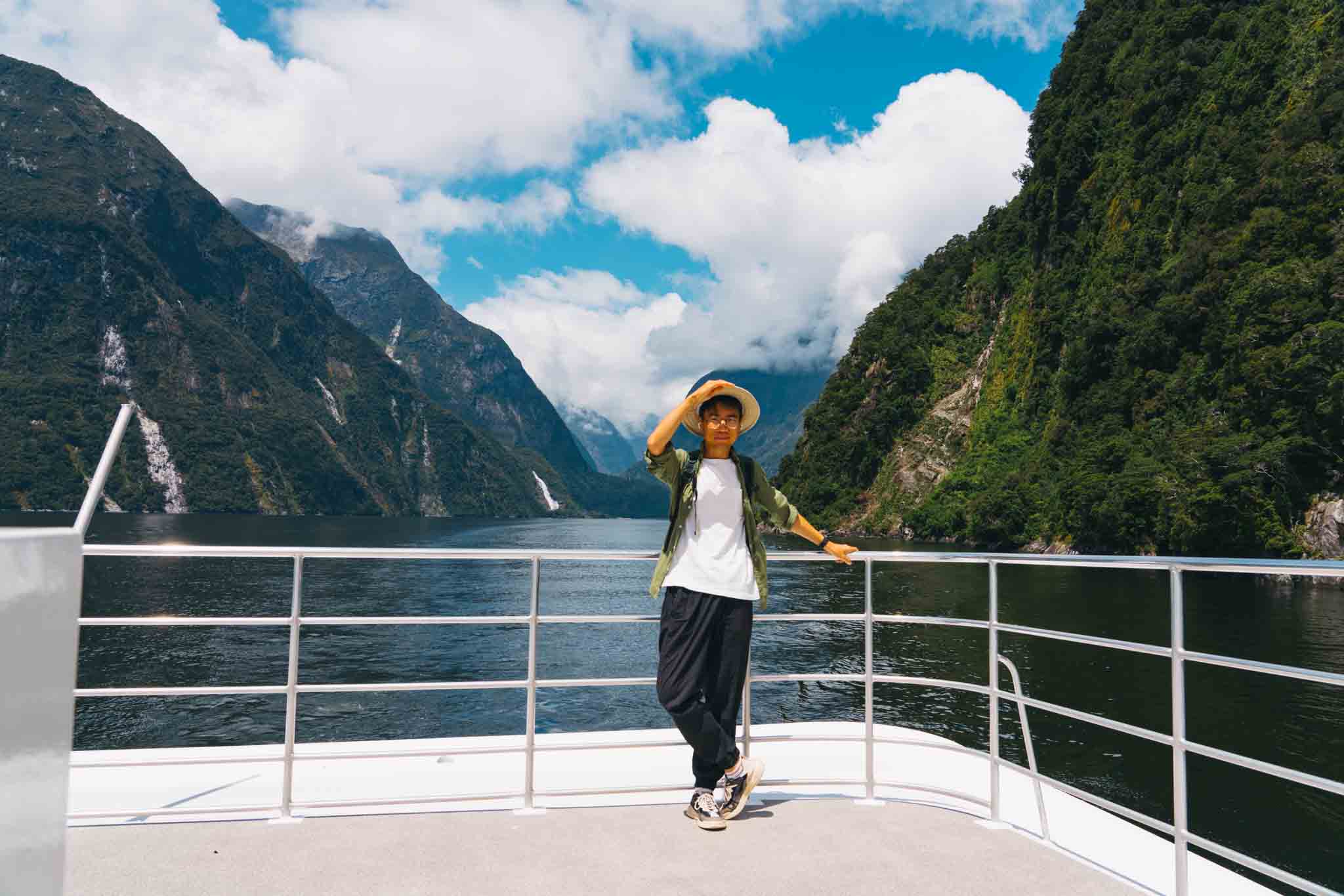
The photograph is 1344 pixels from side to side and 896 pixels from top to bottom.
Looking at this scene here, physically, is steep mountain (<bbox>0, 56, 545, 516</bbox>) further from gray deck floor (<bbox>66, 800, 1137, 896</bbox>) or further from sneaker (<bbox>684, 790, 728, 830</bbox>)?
sneaker (<bbox>684, 790, 728, 830</bbox>)

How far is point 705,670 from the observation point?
3420 mm

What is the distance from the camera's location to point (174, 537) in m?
68.5

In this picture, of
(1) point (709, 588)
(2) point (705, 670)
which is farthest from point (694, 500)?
(2) point (705, 670)

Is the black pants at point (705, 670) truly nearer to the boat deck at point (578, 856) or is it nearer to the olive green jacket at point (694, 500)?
the olive green jacket at point (694, 500)

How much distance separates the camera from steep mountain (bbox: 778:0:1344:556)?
36875mm

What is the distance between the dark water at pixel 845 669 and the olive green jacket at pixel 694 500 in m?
9.05

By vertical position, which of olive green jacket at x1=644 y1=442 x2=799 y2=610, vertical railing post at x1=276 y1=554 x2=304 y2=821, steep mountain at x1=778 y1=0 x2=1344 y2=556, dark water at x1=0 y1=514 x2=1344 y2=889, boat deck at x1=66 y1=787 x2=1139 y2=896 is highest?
steep mountain at x1=778 y1=0 x2=1344 y2=556

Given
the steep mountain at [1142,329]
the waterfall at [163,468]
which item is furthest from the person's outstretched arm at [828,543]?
the waterfall at [163,468]

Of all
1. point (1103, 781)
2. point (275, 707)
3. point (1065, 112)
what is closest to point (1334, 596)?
point (1103, 781)

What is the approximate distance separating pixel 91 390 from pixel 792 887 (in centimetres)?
16747

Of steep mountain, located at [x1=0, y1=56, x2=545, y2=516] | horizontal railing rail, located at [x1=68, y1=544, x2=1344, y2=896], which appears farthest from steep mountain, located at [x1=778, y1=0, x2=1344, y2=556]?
steep mountain, located at [x1=0, y1=56, x2=545, y2=516]

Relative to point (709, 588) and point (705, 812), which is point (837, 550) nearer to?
point (709, 588)

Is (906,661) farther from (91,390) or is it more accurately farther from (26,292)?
(26,292)

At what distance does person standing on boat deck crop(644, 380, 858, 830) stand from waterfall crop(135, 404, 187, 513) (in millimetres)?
146408
